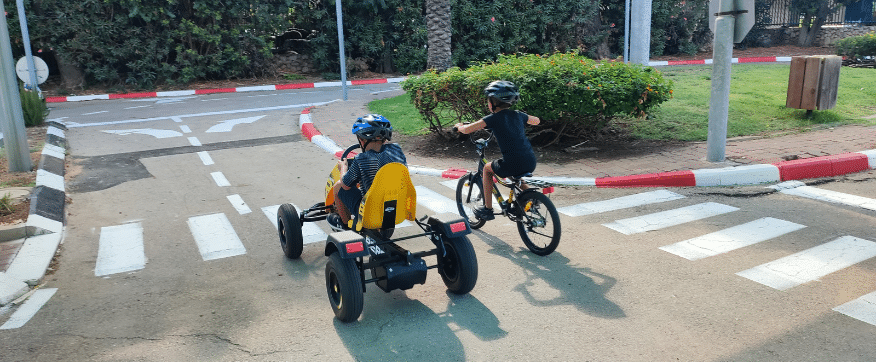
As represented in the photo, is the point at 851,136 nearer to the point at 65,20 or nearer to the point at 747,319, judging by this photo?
the point at 747,319

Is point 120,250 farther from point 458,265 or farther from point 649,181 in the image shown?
point 649,181

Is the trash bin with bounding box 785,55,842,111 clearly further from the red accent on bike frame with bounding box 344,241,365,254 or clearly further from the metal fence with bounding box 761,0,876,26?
the metal fence with bounding box 761,0,876,26

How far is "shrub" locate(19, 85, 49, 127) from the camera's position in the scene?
13938 mm

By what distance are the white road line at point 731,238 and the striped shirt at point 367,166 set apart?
2.72 metres

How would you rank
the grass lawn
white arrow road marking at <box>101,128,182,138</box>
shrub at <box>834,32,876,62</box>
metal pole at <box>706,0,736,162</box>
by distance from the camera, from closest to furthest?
metal pole at <box>706,0,736,162</box>, the grass lawn, white arrow road marking at <box>101,128,182,138</box>, shrub at <box>834,32,876,62</box>

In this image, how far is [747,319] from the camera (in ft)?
15.4

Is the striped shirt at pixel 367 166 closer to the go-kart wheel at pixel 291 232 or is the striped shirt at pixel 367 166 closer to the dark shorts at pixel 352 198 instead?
the dark shorts at pixel 352 198

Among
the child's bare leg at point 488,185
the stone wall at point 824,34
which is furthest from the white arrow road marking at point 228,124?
the stone wall at point 824,34

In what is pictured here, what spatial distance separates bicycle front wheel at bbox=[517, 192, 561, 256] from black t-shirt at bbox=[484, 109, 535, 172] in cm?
31

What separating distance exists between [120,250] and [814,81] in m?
10.7

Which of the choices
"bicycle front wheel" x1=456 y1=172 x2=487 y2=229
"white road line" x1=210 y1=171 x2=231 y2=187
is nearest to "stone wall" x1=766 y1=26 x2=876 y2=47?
"bicycle front wheel" x1=456 y1=172 x2=487 y2=229

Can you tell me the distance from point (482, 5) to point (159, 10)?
36.1 feet

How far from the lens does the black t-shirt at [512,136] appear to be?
6199mm

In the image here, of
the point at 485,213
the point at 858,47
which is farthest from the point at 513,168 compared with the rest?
the point at 858,47
